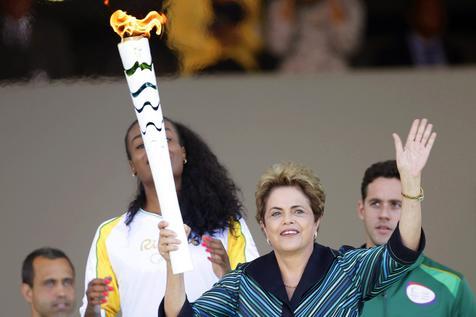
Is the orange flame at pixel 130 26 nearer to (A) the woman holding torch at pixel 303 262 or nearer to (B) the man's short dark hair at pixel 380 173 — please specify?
(A) the woman holding torch at pixel 303 262

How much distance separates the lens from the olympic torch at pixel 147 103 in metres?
4.10

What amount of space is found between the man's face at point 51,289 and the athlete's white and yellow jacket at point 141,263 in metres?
0.44

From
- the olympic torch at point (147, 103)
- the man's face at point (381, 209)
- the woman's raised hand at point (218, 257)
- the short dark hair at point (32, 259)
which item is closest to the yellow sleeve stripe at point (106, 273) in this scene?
the woman's raised hand at point (218, 257)

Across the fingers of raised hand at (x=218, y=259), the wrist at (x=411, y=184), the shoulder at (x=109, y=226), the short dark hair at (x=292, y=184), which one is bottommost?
the fingers of raised hand at (x=218, y=259)

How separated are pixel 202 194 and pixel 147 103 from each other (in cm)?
82

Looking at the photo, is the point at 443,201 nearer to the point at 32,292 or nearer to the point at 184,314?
the point at 32,292

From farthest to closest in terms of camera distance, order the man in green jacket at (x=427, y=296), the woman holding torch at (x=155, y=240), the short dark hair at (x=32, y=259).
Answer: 1. the short dark hair at (x=32, y=259)
2. the woman holding torch at (x=155, y=240)
3. the man in green jacket at (x=427, y=296)

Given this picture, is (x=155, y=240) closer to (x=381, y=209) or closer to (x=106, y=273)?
(x=106, y=273)

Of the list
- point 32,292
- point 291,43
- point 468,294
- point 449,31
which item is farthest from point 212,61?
point 468,294

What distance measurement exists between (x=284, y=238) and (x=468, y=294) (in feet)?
2.95

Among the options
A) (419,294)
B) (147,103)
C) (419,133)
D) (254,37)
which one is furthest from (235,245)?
(254,37)

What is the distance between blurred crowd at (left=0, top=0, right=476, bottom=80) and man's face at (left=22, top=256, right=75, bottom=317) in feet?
4.40

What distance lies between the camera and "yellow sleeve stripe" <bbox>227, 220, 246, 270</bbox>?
4.78 meters

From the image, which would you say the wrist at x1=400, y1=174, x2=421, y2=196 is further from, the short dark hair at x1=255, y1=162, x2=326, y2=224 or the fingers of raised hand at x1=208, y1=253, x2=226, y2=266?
the fingers of raised hand at x1=208, y1=253, x2=226, y2=266
